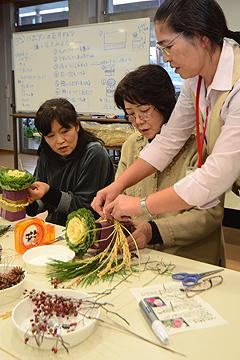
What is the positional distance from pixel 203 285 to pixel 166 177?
0.65 metres

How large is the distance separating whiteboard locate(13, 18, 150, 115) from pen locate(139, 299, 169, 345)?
3.57m

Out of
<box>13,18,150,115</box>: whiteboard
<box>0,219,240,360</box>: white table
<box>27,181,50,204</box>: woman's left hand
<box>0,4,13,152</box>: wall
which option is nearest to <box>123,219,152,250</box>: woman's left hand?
<box>0,219,240,360</box>: white table

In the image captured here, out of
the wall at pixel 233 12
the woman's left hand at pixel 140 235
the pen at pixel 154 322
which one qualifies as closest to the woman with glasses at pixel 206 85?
the woman's left hand at pixel 140 235

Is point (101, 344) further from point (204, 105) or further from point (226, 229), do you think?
point (226, 229)

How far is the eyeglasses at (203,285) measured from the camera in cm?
96

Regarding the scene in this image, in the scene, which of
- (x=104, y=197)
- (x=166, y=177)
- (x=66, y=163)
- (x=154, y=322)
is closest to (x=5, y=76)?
(x=66, y=163)

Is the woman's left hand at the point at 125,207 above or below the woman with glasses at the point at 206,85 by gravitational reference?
below

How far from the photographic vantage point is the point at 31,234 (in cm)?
125

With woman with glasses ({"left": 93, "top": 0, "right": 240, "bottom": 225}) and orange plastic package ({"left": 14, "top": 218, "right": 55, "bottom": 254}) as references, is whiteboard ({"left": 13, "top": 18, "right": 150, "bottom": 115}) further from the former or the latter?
orange plastic package ({"left": 14, "top": 218, "right": 55, "bottom": 254})

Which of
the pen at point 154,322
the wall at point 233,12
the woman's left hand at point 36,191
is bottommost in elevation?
the pen at point 154,322

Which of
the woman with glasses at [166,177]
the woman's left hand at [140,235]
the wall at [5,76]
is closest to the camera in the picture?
the woman's left hand at [140,235]

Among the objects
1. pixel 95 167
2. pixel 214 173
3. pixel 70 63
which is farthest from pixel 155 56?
pixel 214 173

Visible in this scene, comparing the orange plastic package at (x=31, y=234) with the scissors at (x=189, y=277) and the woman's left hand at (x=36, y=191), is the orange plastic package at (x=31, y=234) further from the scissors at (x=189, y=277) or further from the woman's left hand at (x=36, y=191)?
the scissors at (x=189, y=277)

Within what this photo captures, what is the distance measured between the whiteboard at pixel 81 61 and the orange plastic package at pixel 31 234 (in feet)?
10.3
